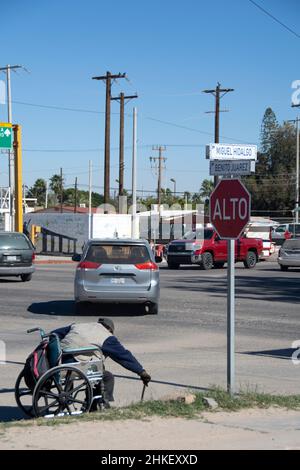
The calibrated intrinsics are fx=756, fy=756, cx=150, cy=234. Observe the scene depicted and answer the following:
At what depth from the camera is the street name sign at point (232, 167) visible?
8.51m

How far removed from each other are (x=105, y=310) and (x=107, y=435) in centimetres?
1078

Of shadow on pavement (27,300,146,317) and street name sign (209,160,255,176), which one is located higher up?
street name sign (209,160,255,176)

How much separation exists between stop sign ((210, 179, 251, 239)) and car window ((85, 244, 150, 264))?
7.94 meters

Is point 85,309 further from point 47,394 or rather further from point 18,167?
point 18,167

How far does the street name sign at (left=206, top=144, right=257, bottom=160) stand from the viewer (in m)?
8.81

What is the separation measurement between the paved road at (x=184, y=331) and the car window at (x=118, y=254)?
121cm

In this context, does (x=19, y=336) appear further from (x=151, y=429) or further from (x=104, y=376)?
(x=151, y=429)

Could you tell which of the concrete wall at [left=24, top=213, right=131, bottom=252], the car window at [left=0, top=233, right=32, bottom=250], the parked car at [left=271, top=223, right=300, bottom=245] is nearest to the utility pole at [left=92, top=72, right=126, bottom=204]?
the concrete wall at [left=24, top=213, right=131, bottom=252]

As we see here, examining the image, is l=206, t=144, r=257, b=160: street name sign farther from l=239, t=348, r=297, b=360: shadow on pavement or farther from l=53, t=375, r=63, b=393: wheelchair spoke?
l=239, t=348, r=297, b=360: shadow on pavement

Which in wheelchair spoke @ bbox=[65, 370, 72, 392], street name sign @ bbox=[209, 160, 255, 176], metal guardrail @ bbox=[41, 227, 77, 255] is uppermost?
street name sign @ bbox=[209, 160, 255, 176]

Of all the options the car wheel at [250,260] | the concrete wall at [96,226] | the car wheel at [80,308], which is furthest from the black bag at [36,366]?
the concrete wall at [96,226]

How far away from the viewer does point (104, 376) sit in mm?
7676

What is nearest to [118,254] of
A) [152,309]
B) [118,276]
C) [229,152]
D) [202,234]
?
[118,276]
